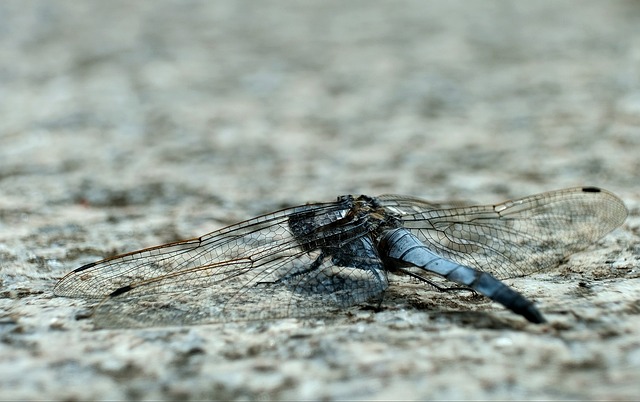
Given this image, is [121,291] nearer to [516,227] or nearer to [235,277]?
[235,277]

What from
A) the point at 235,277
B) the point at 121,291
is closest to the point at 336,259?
the point at 235,277

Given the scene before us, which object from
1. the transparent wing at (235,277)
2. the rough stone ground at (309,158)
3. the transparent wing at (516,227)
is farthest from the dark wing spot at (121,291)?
the transparent wing at (516,227)

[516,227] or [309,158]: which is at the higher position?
[309,158]

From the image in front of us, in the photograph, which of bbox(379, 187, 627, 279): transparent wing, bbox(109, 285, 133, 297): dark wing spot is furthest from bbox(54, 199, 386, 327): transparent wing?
bbox(379, 187, 627, 279): transparent wing

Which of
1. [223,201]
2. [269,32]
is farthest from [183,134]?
[269,32]

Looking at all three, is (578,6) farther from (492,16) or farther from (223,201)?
(223,201)

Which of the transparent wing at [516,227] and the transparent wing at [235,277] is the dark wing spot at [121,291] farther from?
the transparent wing at [516,227]

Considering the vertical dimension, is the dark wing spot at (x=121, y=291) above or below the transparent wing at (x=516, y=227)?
below
